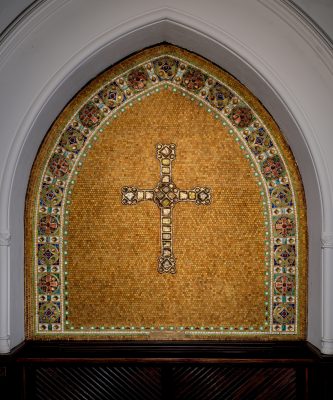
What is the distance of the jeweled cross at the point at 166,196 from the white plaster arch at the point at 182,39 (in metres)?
0.92

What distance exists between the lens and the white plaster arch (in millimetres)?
Result: 2889

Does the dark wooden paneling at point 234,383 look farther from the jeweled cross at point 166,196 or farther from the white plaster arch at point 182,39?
the jeweled cross at point 166,196

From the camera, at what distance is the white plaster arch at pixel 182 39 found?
2.89 meters

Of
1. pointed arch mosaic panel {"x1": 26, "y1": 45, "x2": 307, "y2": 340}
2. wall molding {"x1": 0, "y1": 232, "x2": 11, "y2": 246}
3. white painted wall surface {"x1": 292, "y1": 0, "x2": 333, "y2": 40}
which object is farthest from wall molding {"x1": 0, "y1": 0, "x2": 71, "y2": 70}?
white painted wall surface {"x1": 292, "y1": 0, "x2": 333, "y2": 40}

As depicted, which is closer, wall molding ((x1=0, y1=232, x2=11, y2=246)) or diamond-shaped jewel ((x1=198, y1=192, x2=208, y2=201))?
wall molding ((x1=0, y1=232, x2=11, y2=246))

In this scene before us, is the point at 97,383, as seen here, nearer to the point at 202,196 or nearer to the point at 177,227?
the point at 177,227

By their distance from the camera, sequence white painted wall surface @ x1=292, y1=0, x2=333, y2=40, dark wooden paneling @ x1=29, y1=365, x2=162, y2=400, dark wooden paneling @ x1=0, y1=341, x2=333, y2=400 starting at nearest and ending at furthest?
1. white painted wall surface @ x1=292, y1=0, x2=333, y2=40
2. dark wooden paneling @ x1=0, y1=341, x2=333, y2=400
3. dark wooden paneling @ x1=29, y1=365, x2=162, y2=400

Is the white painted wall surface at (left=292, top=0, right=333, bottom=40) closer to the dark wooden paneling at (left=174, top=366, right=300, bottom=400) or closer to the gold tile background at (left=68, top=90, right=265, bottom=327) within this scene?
the gold tile background at (left=68, top=90, right=265, bottom=327)

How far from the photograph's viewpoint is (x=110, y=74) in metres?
3.34

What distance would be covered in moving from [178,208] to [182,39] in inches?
57.6

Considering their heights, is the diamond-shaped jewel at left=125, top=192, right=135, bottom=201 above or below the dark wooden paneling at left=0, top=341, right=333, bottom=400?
above

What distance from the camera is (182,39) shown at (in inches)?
124

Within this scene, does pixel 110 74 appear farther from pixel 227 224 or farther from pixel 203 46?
pixel 227 224

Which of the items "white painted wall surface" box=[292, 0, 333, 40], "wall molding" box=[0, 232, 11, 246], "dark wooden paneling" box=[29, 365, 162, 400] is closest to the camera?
"white painted wall surface" box=[292, 0, 333, 40]
